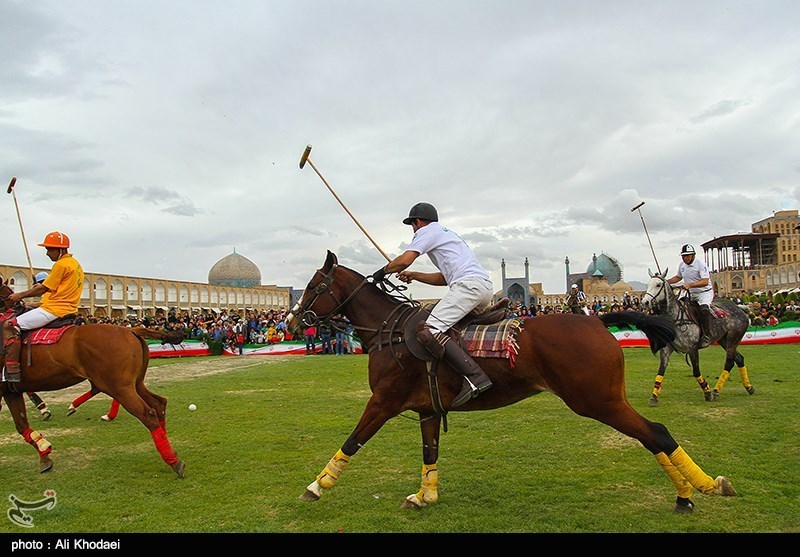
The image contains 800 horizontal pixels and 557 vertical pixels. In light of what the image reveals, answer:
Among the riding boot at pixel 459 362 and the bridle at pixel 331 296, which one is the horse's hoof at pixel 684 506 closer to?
the riding boot at pixel 459 362

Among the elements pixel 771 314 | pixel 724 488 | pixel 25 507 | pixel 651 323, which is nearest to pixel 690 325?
pixel 651 323

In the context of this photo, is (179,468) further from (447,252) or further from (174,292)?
(174,292)

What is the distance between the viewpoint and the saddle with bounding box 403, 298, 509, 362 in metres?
6.36

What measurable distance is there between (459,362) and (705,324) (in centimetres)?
936

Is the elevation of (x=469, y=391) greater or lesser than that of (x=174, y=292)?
lesser

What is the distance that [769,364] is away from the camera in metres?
18.7

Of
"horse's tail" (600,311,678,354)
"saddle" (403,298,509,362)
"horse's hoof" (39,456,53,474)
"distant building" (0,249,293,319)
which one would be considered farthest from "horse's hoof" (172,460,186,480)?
"distant building" (0,249,293,319)

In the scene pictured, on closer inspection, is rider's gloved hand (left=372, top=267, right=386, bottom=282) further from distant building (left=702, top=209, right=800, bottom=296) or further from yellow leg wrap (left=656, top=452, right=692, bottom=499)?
distant building (left=702, top=209, right=800, bottom=296)

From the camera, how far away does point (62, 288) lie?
8.67 metres

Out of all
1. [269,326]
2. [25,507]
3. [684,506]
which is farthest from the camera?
[269,326]

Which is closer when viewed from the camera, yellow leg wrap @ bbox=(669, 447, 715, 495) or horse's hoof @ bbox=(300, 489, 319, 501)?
yellow leg wrap @ bbox=(669, 447, 715, 495)

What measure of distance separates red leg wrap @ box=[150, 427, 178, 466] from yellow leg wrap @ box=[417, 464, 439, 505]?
3277 mm
